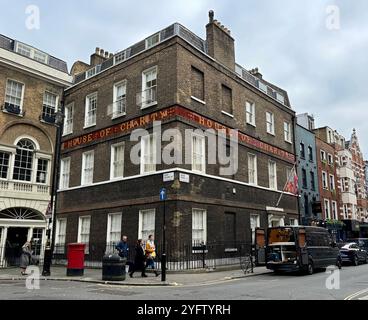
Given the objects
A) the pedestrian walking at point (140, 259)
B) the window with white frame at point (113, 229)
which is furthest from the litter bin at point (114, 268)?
the window with white frame at point (113, 229)

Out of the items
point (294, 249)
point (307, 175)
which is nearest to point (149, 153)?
point (294, 249)

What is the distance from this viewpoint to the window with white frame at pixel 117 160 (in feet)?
73.2

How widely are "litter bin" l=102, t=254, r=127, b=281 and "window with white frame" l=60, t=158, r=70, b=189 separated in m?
12.0

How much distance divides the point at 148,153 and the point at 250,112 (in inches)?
351

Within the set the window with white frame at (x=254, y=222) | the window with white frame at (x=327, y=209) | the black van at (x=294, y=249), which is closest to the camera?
the black van at (x=294, y=249)

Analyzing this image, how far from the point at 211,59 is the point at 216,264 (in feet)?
39.2

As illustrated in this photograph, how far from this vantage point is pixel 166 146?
19734 millimetres

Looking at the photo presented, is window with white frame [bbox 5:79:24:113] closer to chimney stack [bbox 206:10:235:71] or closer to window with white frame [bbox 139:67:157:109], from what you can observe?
window with white frame [bbox 139:67:157:109]

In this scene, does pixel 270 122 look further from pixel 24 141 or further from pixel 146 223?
pixel 24 141

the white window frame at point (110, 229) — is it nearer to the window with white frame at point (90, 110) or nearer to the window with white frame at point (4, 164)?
the window with white frame at point (90, 110)

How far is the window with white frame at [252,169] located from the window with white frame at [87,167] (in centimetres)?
1031

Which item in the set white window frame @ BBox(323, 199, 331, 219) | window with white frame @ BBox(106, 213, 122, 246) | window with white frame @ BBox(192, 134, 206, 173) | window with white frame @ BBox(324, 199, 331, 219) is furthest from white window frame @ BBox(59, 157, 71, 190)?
window with white frame @ BBox(324, 199, 331, 219)
